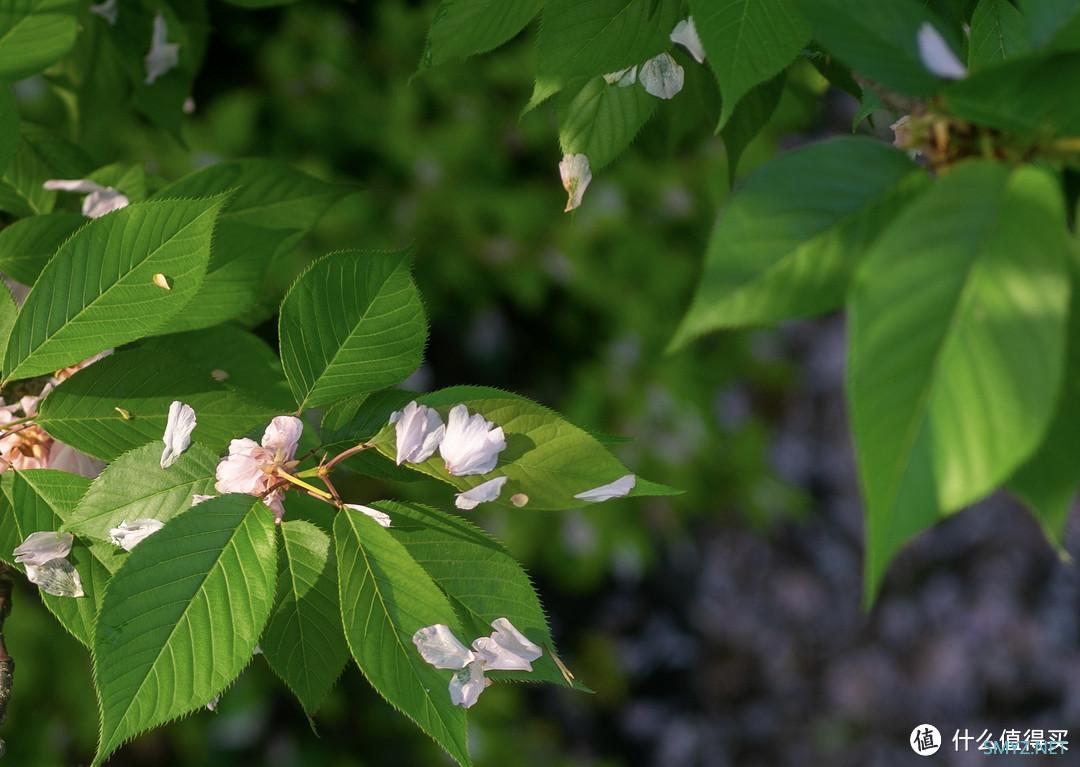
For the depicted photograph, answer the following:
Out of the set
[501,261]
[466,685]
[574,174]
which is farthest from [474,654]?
[501,261]

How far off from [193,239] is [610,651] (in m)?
2.07

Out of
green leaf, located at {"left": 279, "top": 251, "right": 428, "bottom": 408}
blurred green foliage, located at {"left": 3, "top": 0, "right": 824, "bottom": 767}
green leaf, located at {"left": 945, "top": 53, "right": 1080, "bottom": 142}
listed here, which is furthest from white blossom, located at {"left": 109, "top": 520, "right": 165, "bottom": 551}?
blurred green foliage, located at {"left": 3, "top": 0, "right": 824, "bottom": 767}

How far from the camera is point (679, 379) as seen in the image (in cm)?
229

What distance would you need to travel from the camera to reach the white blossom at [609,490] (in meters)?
0.58

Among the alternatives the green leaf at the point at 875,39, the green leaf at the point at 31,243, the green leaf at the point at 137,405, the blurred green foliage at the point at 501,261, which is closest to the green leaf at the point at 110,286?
the green leaf at the point at 137,405

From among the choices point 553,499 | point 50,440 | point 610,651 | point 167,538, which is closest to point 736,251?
point 553,499

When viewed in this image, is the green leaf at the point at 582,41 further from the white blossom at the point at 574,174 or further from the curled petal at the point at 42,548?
the curled petal at the point at 42,548

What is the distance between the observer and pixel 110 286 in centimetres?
62

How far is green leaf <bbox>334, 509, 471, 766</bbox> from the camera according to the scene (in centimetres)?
56

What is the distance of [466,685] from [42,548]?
0.84ft

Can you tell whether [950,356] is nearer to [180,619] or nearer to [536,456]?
[536,456]

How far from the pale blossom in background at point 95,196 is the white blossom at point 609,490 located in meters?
0.46

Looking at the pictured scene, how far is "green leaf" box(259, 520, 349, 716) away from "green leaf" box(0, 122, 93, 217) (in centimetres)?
44

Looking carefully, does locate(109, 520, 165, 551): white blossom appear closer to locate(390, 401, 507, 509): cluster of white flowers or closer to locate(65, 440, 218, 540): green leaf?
locate(65, 440, 218, 540): green leaf
